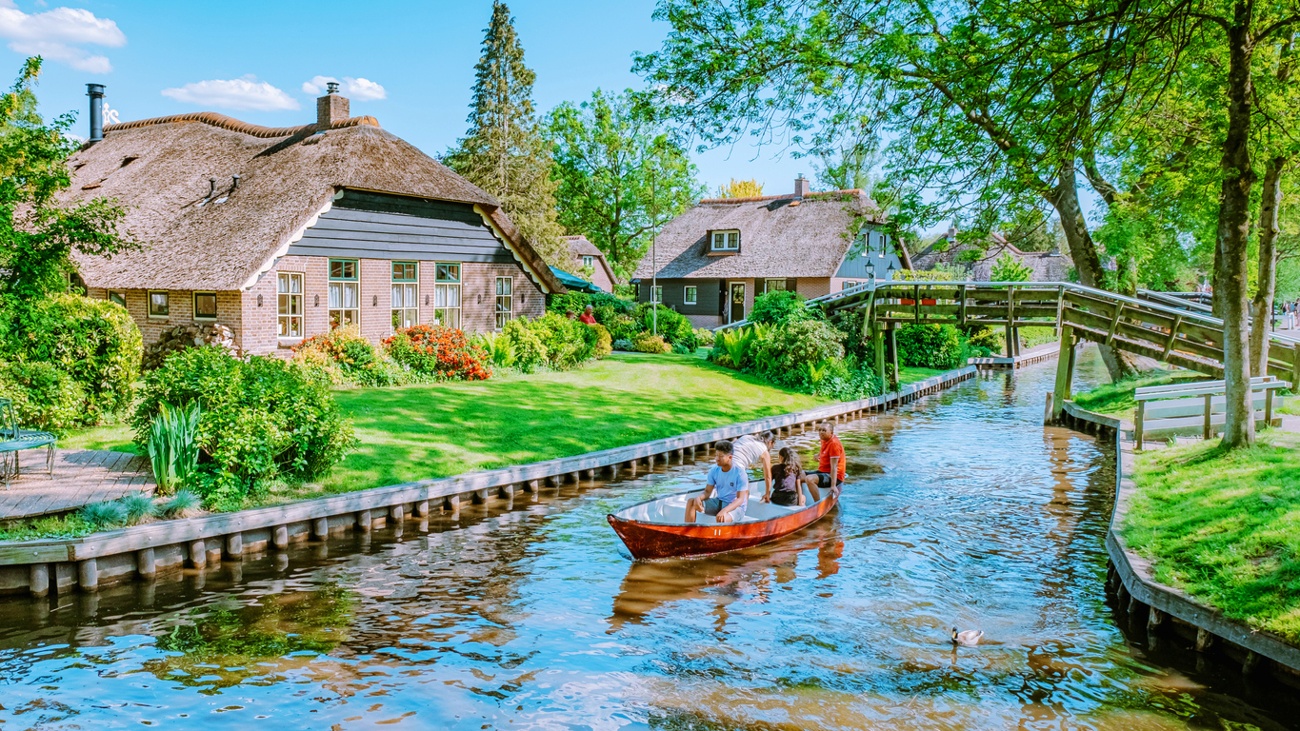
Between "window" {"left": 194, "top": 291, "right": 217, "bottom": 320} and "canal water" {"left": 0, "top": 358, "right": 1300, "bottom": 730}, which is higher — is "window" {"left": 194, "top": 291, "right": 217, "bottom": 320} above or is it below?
above

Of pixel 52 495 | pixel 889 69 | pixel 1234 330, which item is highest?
pixel 889 69

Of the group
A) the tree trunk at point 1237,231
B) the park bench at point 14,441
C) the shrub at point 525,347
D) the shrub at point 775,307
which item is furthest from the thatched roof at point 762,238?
the park bench at point 14,441

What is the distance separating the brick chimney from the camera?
27.0 meters

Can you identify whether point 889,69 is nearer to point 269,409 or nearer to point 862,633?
point 862,633

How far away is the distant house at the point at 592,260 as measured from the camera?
67.4 metres

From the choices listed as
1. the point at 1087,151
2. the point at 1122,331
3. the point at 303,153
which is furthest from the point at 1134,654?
the point at 303,153

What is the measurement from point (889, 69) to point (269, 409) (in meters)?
9.98

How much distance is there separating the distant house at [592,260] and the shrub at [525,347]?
39608mm

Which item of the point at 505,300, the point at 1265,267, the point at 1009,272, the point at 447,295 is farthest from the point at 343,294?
the point at 1009,272

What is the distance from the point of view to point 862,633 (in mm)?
9742

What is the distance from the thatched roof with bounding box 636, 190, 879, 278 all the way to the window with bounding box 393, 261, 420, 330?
73.0 ft

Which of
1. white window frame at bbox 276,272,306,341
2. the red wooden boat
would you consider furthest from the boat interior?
white window frame at bbox 276,272,306,341

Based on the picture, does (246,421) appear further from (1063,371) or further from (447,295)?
(1063,371)

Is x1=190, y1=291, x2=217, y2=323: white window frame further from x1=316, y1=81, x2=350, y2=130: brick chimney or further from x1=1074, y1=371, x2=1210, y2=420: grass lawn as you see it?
x1=1074, y1=371, x2=1210, y2=420: grass lawn
